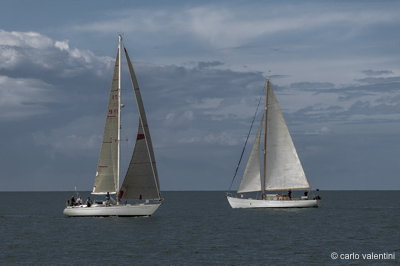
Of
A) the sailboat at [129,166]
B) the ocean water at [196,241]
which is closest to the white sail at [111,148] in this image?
the sailboat at [129,166]

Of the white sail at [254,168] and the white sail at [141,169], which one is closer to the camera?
the white sail at [141,169]

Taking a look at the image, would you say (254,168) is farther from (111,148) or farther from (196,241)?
(196,241)

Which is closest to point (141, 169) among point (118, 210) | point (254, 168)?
point (118, 210)

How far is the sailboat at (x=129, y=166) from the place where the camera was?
6900 cm

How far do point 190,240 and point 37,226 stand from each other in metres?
23.5

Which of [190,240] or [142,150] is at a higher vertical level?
[142,150]

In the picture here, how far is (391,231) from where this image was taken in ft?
216

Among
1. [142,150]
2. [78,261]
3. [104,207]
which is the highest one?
[142,150]

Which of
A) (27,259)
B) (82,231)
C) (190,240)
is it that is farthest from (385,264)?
(82,231)

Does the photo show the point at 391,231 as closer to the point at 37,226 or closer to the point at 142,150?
the point at 142,150

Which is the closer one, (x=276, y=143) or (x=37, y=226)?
(x=37, y=226)

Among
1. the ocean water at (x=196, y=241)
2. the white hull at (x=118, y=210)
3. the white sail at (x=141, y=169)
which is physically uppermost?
the white sail at (x=141, y=169)

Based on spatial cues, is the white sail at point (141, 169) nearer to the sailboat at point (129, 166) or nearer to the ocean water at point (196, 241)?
the sailboat at point (129, 166)

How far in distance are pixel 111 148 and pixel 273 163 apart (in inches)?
1079
